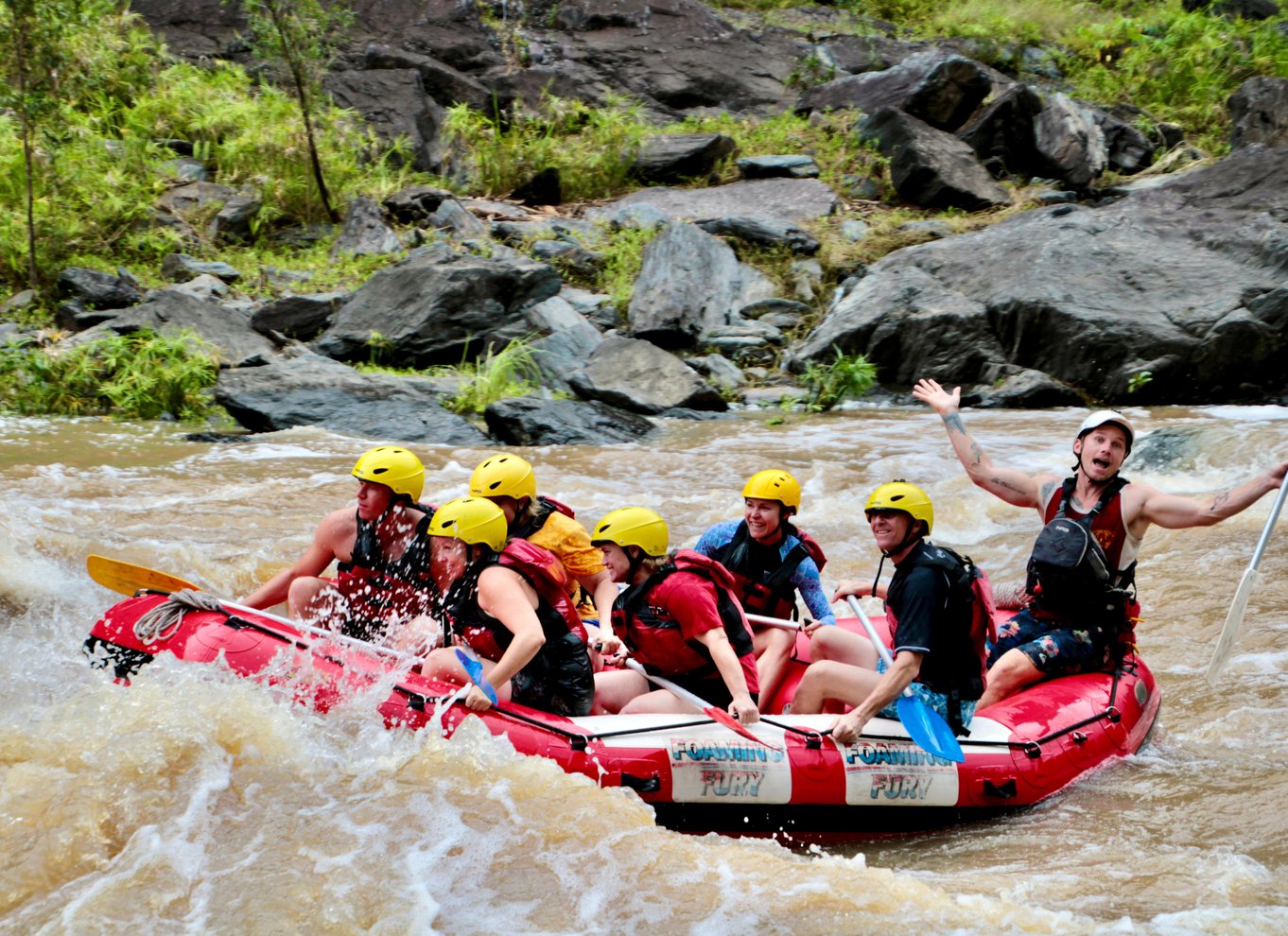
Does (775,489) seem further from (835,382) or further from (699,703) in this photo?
(835,382)

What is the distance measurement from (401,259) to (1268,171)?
977cm

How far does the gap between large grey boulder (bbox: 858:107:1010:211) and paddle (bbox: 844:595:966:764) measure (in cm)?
1325

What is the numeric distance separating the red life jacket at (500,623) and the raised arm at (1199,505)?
219cm

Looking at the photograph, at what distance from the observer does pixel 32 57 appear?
12453 millimetres

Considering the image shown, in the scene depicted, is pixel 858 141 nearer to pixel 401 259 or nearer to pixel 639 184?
pixel 639 184

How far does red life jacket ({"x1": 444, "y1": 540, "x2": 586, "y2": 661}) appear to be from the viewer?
417 centimetres

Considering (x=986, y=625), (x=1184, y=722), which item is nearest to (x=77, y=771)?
(x=986, y=625)

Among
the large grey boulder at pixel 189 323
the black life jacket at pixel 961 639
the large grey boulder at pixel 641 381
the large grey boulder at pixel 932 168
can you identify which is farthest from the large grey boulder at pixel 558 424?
the large grey boulder at pixel 932 168

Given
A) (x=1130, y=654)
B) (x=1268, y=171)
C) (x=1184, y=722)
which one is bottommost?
(x=1184, y=722)

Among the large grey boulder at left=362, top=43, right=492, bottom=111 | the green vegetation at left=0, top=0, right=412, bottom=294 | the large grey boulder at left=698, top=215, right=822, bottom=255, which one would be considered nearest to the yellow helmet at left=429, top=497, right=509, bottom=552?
the green vegetation at left=0, top=0, right=412, bottom=294

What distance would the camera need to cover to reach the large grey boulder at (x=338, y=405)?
34.7 ft

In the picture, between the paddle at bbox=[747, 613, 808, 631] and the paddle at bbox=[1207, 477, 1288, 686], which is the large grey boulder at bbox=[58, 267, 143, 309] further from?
the paddle at bbox=[1207, 477, 1288, 686]

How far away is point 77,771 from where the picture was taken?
389 centimetres

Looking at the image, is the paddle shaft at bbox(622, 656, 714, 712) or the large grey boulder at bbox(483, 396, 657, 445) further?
the large grey boulder at bbox(483, 396, 657, 445)
